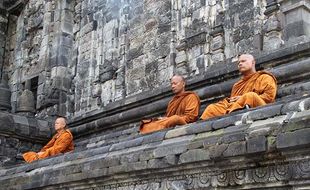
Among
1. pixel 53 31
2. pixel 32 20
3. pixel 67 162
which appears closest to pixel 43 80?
pixel 53 31

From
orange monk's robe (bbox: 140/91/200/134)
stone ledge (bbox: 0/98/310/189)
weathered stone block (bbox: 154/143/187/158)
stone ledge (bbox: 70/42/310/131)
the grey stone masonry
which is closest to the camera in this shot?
stone ledge (bbox: 0/98/310/189)

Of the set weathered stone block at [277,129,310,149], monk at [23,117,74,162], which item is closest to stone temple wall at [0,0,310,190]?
weathered stone block at [277,129,310,149]

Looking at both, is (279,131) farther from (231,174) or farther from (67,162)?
(67,162)

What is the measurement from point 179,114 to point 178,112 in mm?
64

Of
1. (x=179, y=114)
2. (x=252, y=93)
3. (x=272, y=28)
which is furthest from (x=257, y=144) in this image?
(x=272, y=28)

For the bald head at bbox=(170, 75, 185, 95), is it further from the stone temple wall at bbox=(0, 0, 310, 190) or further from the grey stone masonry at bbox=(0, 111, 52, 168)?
the grey stone masonry at bbox=(0, 111, 52, 168)

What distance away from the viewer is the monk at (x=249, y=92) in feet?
20.5

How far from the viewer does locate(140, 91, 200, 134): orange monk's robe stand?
7535 millimetres

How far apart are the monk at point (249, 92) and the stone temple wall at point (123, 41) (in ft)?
4.81

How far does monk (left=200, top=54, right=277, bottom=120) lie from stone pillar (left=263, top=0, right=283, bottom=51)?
5.37 feet

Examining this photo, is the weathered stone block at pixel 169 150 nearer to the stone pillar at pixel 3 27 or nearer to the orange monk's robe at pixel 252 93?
the orange monk's robe at pixel 252 93

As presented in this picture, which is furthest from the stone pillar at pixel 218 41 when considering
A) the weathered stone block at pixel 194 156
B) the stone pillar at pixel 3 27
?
the stone pillar at pixel 3 27

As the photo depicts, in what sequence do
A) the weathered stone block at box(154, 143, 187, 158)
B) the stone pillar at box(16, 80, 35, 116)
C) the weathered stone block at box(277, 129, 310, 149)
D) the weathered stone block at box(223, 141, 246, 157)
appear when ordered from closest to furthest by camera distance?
the weathered stone block at box(277, 129, 310, 149)
the weathered stone block at box(223, 141, 246, 157)
the weathered stone block at box(154, 143, 187, 158)
the stone pillar at box(16, 80, 35, 116)

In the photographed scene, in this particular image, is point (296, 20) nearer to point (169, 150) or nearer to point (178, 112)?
point (178, 112)
